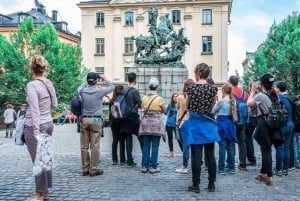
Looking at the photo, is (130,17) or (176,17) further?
(130,17)

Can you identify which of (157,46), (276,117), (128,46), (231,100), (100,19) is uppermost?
(100,19)

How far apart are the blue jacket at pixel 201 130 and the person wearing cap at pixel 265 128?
120 centimetres

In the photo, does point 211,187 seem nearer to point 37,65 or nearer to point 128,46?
point 37,65

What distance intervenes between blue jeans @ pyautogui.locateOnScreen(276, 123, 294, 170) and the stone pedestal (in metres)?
15.0

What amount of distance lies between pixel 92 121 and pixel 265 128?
322cm

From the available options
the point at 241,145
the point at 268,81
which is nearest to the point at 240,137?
the point at 241,145

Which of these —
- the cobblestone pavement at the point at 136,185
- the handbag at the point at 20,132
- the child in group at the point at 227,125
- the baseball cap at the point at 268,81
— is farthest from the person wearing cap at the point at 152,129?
the handbag at the point at 20,132

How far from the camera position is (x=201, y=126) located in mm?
6859

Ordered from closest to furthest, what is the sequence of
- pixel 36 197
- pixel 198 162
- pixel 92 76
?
pixel 36 197
pixel 198 162
pixel 92 76

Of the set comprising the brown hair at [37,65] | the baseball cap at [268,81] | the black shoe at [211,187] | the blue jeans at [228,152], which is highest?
the brown hair at [37,65]

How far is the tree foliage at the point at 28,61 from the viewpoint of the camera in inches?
1656

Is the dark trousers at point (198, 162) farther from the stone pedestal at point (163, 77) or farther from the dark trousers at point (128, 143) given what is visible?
the stone pedestal at point (163, 77)

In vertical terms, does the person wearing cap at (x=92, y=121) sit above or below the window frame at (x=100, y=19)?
below

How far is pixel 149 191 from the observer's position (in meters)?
6.83
